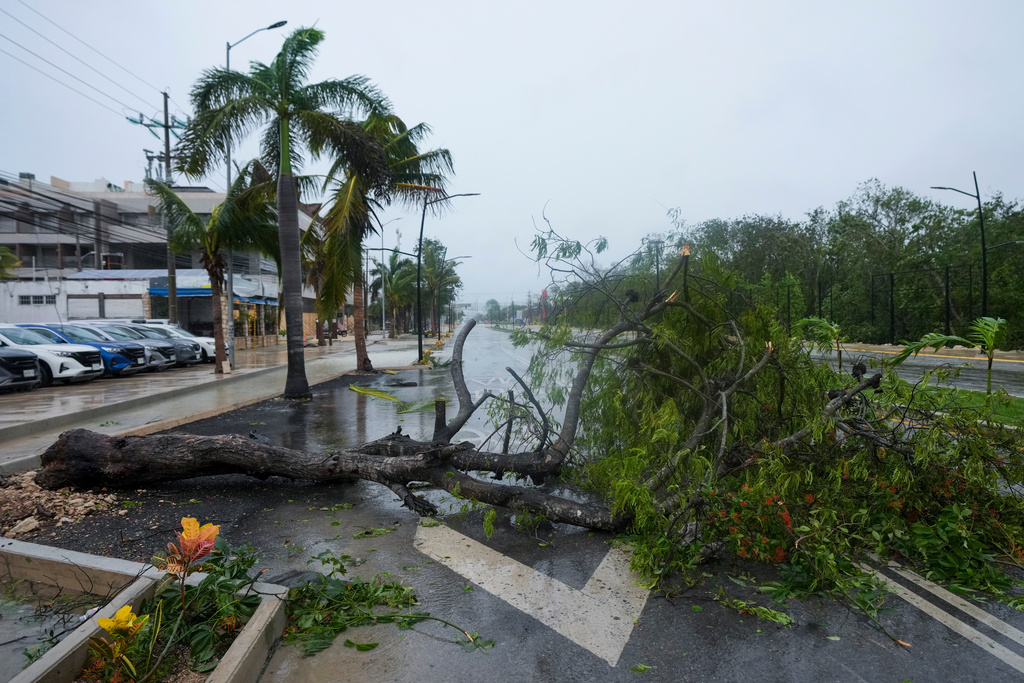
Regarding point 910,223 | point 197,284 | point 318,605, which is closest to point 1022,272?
point 910,223

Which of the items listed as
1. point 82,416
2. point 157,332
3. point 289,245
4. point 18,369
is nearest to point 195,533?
point 82,416

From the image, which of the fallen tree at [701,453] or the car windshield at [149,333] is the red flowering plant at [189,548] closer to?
the fallen tree at [701,453]

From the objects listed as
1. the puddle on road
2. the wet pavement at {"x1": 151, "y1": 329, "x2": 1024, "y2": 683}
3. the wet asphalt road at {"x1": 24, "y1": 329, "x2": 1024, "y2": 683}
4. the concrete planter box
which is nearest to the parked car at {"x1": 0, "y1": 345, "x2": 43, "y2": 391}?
the puddle on road

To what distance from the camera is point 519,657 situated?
3234 millimetres

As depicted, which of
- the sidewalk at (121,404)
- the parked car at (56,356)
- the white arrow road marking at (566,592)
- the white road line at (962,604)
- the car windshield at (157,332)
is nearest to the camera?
the white road line at (962,604)

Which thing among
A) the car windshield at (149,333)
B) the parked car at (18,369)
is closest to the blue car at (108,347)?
the car windshield at (149,333)

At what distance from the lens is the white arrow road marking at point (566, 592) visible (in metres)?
3.48

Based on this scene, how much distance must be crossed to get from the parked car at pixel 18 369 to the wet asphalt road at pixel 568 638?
36.0 ft

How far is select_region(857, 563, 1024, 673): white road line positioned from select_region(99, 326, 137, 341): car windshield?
22609mm

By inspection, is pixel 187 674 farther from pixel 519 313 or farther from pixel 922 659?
pixel 519 313

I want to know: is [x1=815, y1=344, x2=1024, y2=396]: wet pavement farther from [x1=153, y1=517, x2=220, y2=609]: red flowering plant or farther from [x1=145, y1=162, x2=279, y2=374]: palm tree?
[x1=145, y1=162, x2=279, y2=374]: palm tree

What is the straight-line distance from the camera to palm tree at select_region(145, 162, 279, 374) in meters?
17.2

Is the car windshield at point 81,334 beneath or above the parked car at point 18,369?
above

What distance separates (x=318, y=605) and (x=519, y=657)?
→ 1.27 m
